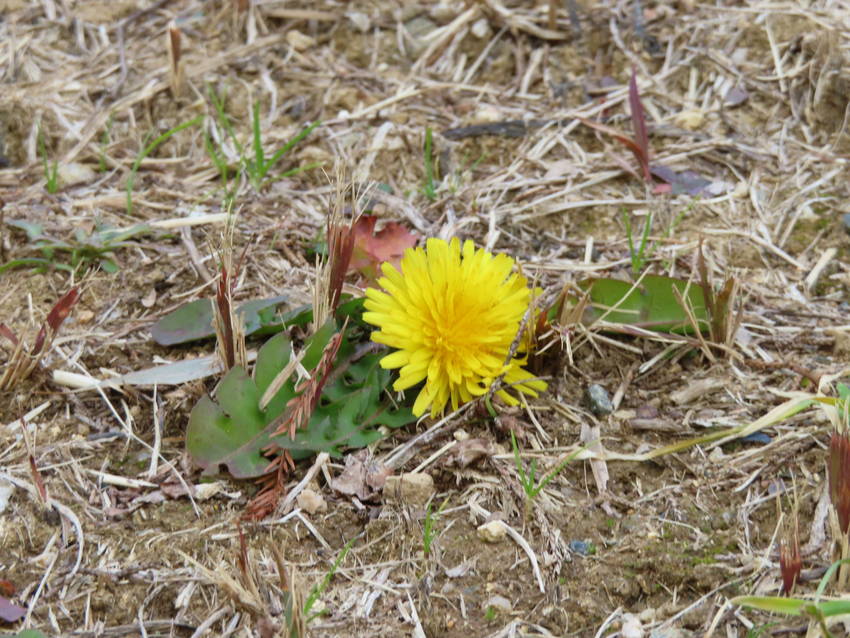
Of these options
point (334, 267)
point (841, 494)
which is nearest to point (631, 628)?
point (841, 494)

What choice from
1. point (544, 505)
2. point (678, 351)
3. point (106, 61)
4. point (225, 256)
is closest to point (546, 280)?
point (678, 351)

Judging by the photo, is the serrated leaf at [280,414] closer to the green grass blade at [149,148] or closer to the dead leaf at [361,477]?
the dead leaf at [361,477]

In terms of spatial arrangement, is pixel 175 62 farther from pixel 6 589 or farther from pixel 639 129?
pixel 6 589

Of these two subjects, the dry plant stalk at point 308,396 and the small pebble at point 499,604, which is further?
the dry plant stalk at point 308,396

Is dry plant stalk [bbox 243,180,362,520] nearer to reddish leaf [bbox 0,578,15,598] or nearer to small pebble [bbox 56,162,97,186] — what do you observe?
reddish leaf [bbox 0,578,15,598]

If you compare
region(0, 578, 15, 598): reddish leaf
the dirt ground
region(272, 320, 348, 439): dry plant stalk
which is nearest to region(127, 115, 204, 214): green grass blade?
the dirt ground

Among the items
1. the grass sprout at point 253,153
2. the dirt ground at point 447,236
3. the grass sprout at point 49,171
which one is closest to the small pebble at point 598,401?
the dirt ground at point 447,236

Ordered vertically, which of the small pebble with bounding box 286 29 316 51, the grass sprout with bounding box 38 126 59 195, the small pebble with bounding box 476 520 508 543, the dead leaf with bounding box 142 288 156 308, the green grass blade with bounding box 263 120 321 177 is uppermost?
the small pebble with bounding box 286 29 316 51
